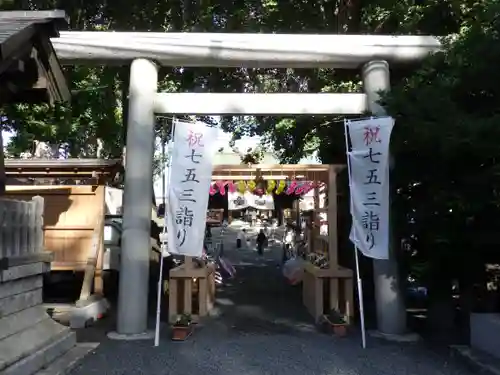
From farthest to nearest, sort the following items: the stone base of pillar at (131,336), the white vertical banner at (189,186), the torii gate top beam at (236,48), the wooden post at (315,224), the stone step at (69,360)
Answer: the wooden post at (315,224) → the torii gate top beam at (236,48) → the stone base of pillar at (131,336) → the white vertical banner at (189,186) → the stone step at (69,360)

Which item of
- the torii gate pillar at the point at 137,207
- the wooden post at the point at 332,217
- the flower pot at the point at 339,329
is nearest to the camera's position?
the torii gate pillar at the point at 137,207

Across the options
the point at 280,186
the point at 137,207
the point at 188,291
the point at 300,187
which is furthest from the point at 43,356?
the point at 300,187

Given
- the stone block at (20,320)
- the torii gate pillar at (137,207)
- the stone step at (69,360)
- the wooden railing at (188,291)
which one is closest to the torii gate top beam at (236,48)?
the torii gate pillar at (137,207)

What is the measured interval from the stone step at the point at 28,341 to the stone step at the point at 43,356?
33mm

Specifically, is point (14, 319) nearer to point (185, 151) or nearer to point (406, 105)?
point (185, 151)

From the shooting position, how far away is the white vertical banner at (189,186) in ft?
24.0

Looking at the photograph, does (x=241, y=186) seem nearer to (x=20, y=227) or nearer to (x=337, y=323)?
(x=337, y=323)

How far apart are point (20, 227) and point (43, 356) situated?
1.43m

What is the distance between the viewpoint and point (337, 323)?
7.81 meters

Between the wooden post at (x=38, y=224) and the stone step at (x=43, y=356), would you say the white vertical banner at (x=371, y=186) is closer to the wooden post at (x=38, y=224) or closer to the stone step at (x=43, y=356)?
the stone step at (x=43, y=356)

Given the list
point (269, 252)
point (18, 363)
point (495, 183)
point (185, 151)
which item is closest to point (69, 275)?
point (185, 151)

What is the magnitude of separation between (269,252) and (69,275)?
14234mm

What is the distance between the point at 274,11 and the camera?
11781 millimetres

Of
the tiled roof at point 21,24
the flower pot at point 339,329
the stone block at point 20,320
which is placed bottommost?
the flower pot at point 339,329
